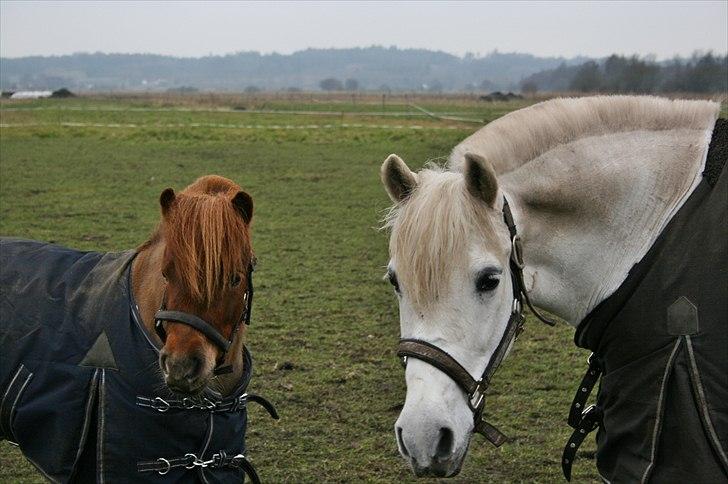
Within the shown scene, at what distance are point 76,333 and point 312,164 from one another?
1643 centimetres

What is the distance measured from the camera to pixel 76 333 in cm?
327

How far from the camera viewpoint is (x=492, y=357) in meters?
2.39

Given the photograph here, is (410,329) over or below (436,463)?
over

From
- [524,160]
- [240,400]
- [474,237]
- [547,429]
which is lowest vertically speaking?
[547,429]

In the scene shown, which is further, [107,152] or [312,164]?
[107,152]

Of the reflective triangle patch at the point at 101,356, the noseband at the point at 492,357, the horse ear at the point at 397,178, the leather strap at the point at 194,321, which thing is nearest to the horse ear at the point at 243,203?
the leather strap at the point at 194,321

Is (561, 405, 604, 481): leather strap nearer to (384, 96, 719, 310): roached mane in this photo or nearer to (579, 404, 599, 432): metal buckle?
(579, 404, 599, 432): metal buckle

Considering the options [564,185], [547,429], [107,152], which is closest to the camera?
[564,185]

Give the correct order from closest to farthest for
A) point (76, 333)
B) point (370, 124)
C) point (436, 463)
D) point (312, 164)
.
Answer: point (436, 463), point (76, 333), point (312, 164), point (370, 124)

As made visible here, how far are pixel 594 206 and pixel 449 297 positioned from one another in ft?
2.38

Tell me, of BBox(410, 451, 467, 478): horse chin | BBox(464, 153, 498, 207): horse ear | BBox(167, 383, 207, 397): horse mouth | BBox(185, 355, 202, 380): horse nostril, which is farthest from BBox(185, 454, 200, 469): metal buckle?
BBox(464, 153, 498, 207): horse ear

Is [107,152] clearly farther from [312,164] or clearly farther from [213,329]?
[213,329]

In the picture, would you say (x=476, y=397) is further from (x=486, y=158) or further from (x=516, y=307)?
(x=486, y=158)

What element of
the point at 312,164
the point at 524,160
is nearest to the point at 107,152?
the point at 312,164
